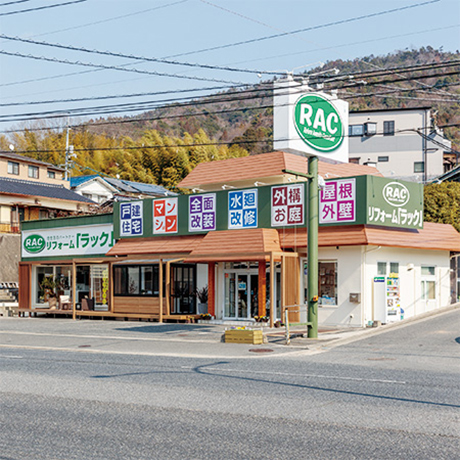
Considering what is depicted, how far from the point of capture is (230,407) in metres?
10.3

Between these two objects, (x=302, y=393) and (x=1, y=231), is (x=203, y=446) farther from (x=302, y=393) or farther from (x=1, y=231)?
(x=1, y=231)

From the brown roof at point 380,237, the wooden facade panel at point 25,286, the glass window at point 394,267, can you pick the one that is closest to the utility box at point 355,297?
the brown roof at point 380,237

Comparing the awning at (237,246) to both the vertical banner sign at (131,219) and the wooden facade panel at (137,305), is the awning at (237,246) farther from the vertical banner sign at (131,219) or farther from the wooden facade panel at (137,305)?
the vertical banner sign at (131,219)

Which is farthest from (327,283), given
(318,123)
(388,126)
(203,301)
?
(388,126)

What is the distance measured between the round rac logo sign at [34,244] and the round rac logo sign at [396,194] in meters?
21.0

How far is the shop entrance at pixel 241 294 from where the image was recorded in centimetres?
2966

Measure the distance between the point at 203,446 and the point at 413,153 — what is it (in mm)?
67125

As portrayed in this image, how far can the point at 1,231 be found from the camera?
5628cm

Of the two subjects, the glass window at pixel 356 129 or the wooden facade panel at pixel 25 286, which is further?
the glass window at pixel 356 129

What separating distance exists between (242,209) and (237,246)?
2296mm

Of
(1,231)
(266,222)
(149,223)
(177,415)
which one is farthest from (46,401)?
(1,231)

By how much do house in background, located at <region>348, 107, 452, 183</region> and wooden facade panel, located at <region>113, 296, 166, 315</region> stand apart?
42.6 m

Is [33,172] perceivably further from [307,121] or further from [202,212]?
[307,121]

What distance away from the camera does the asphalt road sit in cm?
785
